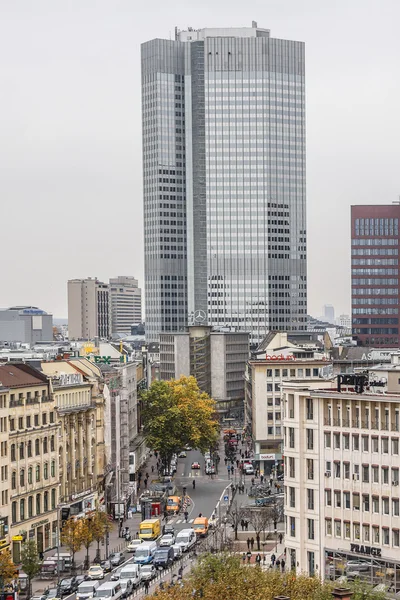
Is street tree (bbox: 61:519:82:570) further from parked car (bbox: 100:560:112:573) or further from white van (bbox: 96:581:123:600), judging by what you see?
white van (bbox: 96:581:123:600)

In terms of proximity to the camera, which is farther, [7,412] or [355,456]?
[7,412]

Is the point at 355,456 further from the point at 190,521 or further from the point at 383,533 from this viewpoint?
the point at 190,521

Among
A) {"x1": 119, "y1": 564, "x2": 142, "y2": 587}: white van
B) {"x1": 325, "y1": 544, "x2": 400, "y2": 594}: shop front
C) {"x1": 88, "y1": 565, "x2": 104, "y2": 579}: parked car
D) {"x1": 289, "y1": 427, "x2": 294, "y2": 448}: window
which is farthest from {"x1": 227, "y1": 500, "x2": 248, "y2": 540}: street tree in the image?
{"x1": 325, "y1": 544, "x2": 400, "y2": 594}: shop front

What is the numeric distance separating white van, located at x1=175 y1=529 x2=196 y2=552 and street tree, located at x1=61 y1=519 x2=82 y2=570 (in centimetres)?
1044

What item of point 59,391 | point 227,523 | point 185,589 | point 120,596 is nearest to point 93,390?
point 59,391

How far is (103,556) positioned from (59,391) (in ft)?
72.5

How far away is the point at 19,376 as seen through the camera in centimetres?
15650

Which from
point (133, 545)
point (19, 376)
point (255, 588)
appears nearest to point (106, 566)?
point (133, 545)

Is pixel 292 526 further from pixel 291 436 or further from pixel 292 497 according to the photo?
pixel 291 436

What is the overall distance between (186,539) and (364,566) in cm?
3481

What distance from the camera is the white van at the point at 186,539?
497ft

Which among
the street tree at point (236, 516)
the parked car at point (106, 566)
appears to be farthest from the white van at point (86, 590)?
the street tree at point (236, 516)

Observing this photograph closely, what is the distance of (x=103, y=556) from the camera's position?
152875 mm

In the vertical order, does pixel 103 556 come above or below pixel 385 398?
below
